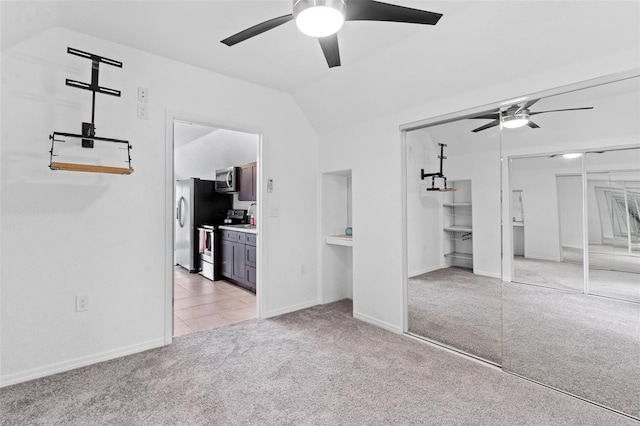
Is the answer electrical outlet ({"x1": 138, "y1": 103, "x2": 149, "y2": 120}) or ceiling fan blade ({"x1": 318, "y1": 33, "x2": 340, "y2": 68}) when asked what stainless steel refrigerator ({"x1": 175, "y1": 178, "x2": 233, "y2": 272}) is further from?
ceiling fan blade ({"x1": 318, "y1": 33, "x2": 340, "y2": 68})

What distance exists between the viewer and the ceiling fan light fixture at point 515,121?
2.34 m

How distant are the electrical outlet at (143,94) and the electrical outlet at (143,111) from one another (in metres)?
0.04

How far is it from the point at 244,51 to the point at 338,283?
2.79 m

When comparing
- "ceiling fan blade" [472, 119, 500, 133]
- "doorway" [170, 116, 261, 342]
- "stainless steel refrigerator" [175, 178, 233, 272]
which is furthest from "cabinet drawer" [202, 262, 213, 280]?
"ceiling fan blade" [472, 119, 500, 133]

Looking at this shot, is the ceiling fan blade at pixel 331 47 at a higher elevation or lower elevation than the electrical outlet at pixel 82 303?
higher

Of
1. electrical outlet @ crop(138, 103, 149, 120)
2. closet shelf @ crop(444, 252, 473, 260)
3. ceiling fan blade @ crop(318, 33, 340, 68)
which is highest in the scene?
ceiling fan blade @ crop(318, 33, 340, 68)

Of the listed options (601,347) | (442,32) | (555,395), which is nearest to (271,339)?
(555,395)

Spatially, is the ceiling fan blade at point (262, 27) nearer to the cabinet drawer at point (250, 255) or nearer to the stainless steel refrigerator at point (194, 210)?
the cabinet drawer at point (250, 255)

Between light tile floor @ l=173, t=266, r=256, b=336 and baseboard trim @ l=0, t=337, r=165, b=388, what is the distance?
1.27ft

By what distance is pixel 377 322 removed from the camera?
325 centimetres

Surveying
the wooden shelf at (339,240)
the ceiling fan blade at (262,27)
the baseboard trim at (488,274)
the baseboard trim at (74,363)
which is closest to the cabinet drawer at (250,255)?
the wooden shelf at (339,240)

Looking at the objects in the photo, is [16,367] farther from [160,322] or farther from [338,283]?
[338,283]

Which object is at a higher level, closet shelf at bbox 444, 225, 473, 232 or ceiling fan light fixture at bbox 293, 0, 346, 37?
ceiling fan light fixture at bbox 293, 0, 346, 37

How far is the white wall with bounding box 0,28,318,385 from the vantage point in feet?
7.23
